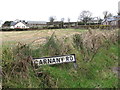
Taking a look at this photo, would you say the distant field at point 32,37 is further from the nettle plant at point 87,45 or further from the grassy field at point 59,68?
the nettle plant at point 87,45

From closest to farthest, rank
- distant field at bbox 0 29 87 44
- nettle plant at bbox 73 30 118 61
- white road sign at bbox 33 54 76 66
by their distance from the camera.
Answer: white road sign at bbox 33 54 76 66 → nettle plant at bbox 73 30 118 61 → distant field at bbox 0 29 87 44

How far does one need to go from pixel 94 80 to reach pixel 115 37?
6.40m

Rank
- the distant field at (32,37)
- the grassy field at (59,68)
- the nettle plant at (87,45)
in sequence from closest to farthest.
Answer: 1. the grassy field at (59,68)
2. the nettle plant at (87,45)
3. the distant field at (32,37)

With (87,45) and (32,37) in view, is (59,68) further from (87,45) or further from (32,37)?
(32,37)

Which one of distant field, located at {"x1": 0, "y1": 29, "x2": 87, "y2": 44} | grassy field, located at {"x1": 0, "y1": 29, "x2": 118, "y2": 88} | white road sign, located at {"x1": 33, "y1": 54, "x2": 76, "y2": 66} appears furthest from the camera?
distant field, located at {"x1": 0, "y1": 29, "x2": 87, "y2": 44}

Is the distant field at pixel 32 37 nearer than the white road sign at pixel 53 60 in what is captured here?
No

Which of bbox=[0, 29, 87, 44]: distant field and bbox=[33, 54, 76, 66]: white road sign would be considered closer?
bbox=[33, 54, 76, 66]: white road sign

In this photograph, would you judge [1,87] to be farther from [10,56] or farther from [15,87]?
[10,56]

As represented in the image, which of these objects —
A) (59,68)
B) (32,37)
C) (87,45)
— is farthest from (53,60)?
(32,37)

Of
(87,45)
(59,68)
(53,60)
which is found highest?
(87,45)

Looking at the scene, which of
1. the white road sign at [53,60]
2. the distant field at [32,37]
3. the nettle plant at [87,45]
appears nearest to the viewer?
the white road sign at [53,60]

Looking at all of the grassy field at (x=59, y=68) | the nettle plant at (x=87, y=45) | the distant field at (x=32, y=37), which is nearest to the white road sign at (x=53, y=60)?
the grassy field at (x=59, y=68)

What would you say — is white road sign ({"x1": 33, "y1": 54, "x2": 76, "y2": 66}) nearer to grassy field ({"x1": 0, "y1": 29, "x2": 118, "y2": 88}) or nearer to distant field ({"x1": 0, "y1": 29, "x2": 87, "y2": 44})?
grassy field ({"x1": 0, "y1": 29, "x2": 118, "y2": 88})

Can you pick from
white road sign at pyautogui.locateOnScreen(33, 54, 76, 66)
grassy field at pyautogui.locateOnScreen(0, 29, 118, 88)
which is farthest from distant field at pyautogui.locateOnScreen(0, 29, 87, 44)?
white road sign at pyautogui.locateOnScreen(33, 54, 76, 66)
